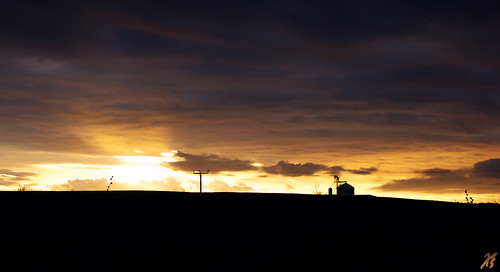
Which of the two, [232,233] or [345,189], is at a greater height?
[345,189]

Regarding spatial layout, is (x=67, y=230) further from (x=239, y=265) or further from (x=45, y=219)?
(x=239, y=265)

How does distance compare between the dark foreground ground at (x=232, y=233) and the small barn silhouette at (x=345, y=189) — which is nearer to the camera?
the dark foreground ground at (x=232, y=233)

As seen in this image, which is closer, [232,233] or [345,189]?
[232,233]

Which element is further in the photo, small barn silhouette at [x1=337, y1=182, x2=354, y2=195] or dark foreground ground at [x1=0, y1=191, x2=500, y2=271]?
small barn silhouette at [x1=337, y1=182, x2=354, y2=195]

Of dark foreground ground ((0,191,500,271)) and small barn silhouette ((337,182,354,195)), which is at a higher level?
small barn silhouette ((337,182,354,195))

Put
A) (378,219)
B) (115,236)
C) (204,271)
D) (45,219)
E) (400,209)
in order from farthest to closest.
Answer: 1. (400,209)
2. (378,219)
3. (45,219)
4. (115,236)
5. (204,271)

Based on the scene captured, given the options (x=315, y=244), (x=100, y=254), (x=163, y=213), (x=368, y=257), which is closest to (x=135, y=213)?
(x=163, y=213)

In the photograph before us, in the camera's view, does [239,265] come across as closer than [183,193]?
Yes

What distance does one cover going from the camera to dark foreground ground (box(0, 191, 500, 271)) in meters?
9.45

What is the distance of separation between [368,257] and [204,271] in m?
3.45

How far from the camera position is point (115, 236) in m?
10.2

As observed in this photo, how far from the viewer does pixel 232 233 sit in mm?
10773

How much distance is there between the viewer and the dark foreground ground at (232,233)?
945cm

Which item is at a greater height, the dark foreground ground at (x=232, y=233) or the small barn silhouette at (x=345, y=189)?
the small barn silhouette at (x=345, y=189)
